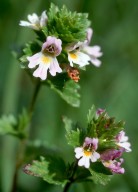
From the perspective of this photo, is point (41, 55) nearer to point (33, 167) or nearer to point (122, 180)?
point (33, 167)

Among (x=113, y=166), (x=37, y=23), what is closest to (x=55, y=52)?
(x=37, y=23)

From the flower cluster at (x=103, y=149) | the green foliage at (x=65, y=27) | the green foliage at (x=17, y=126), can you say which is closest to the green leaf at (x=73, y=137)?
the flower cluster at (x=103, y=149)

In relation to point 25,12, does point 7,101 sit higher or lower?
lower

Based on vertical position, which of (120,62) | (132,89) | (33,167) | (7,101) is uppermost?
(120,62)

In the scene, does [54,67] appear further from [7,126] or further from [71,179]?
[7,126]

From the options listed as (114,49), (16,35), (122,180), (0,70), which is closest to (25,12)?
(16,35)

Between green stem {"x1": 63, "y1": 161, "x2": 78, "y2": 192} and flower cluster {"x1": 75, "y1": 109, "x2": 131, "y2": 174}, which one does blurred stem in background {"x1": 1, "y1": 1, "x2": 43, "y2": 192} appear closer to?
green stem {"x1": 63, "y1": 161, "x2": 78, "y2": 192}
